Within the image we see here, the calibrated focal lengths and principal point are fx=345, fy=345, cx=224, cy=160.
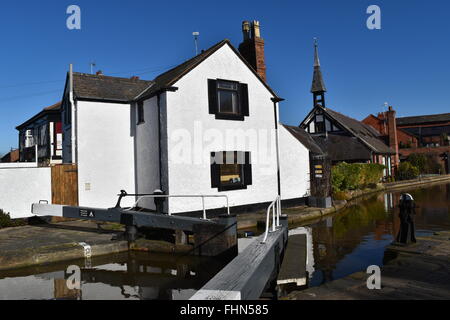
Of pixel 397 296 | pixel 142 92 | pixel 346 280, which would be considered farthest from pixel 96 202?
pixel 397 296

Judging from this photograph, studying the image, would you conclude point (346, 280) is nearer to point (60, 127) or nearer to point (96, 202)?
point (96, 202)

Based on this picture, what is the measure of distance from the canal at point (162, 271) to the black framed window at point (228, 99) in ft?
18.7

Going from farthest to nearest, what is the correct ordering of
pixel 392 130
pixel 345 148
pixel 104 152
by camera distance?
pixel 392 130
pixel 345 148
pixel 104 152

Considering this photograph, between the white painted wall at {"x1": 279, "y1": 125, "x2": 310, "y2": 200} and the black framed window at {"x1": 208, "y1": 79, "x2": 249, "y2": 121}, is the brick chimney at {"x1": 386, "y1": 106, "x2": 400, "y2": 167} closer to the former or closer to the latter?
the white painted wall at {"x1": 279, "y1": 125, "x2": 310, "y2": 200}

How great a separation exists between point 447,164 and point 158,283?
47.7 m

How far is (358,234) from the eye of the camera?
36.3 feet

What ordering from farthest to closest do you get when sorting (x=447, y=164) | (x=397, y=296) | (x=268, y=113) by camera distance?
(x=447, y=164)
(x=268, y=113)
(x=397, y=296)

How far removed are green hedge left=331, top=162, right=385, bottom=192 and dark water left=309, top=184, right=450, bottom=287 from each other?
3481mm

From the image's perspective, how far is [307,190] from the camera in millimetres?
17266

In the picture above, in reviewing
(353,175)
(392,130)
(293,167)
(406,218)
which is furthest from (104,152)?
(392,130)

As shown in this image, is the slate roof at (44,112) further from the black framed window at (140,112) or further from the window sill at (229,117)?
the window sill at (229,117)

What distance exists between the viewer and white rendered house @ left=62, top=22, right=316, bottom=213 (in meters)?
13.1

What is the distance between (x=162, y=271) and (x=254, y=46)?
39.2 feet

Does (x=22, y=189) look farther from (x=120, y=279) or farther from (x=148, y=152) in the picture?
(x=120, y=279)
